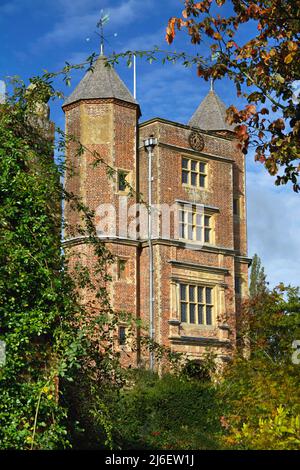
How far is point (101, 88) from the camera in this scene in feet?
95.9

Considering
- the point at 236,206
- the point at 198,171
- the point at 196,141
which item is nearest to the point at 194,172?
the point at 198,171

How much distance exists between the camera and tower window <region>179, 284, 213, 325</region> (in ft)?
94.0

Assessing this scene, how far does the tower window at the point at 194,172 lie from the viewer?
29953 millimetres

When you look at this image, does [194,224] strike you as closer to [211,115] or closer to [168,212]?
[168,212]

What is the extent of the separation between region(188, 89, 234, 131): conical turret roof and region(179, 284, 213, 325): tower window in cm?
769

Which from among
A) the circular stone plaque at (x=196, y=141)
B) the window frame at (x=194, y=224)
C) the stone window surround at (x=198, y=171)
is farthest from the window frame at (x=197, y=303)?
the circular stone plaque at (x=196, y=141)

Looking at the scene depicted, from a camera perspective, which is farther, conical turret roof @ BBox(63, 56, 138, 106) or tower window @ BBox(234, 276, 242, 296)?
tower window @ BBox(234, 276, 242, 296)

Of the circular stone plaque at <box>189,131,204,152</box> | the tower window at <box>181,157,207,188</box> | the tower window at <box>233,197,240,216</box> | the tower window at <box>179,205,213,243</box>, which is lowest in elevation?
the tower window at <box>179,205,213,243</box>

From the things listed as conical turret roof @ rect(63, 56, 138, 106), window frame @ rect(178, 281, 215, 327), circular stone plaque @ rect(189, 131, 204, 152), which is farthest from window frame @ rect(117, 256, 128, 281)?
conical turret roof @ rect(63, 56, 138, 106)

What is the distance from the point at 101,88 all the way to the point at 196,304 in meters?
8.97

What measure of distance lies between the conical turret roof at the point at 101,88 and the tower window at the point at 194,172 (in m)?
3.13

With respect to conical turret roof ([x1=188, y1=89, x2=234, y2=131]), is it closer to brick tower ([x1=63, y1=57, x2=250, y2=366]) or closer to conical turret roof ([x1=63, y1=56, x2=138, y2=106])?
brick tower ([x1=63, y1=57, x2=250, y2=366])

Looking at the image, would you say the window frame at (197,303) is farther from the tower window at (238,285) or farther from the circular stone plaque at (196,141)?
the circular stone plaque at (196,141)
